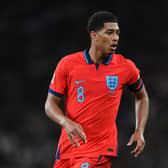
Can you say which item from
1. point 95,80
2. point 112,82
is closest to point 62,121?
point 95,80

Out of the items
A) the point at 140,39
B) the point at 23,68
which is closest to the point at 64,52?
the point at 23,68

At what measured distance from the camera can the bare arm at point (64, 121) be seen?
376 cm

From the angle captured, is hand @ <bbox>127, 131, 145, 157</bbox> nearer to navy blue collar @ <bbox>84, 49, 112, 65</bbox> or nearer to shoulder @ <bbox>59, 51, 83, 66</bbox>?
navy blue collar @ <bbox>84, 49, 112, 65</bbox>

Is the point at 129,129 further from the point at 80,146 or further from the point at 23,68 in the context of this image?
the point at 80,146

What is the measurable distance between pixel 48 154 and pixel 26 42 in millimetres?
2469

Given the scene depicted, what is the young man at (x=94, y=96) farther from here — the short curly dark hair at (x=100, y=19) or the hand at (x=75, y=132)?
the hand at (x=75, y=132)

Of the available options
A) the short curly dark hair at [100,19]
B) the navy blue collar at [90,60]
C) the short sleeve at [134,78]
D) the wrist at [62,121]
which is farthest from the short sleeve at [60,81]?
the short sleeve at [134,78]

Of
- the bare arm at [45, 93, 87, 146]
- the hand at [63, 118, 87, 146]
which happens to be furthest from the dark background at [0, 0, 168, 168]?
the hand at [63, 118, 87, 146]

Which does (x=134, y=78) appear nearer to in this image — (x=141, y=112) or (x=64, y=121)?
(x=141, y=112)

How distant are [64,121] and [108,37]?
925 millimetres

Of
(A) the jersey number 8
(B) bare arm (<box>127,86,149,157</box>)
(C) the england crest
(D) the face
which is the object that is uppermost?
(D) the face

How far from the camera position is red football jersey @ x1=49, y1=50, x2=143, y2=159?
4129 mm

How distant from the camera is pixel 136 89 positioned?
4512mm

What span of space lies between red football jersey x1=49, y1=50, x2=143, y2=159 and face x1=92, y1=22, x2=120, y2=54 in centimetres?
15
